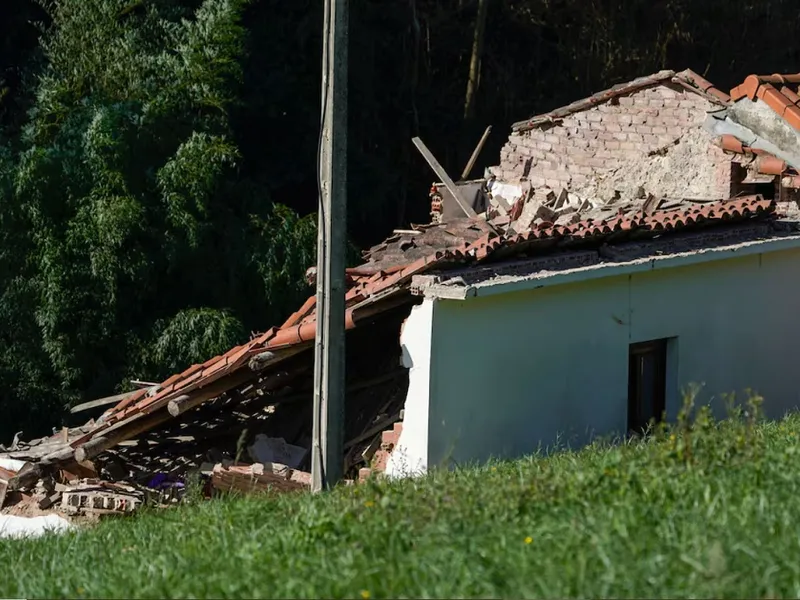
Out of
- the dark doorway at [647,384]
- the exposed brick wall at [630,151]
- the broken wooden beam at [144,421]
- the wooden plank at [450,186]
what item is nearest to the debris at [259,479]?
the broken wooden beam at [144,421]

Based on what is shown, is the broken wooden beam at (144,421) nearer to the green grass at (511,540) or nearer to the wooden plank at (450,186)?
the green grass at (511,540)

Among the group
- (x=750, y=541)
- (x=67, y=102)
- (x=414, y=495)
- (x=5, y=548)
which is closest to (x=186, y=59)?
(x=67, y=102)

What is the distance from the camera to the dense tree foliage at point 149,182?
1850 centimetres

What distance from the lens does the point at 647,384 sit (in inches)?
496

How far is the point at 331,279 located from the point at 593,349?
3134 mm

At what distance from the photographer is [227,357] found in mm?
11320

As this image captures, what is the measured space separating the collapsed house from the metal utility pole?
0.85m

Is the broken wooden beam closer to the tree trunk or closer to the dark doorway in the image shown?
the dark doorway

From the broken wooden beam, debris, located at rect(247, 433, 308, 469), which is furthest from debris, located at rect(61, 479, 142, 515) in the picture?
debris, located at rect(247, 433, 308, 469)

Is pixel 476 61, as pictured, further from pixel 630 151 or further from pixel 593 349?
pixel 593 349

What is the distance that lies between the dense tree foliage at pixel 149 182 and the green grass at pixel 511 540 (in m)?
11.1

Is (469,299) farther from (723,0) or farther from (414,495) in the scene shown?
(723,0)

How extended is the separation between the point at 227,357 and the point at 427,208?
16.3m

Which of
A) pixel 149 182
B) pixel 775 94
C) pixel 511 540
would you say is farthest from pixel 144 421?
pixel 149 182
